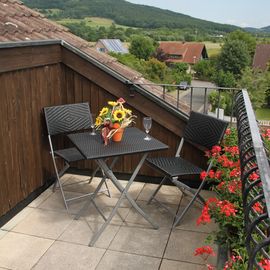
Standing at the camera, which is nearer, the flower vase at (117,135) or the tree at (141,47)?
the flower vase at (117,135)

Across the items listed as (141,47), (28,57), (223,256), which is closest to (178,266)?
(223,256)

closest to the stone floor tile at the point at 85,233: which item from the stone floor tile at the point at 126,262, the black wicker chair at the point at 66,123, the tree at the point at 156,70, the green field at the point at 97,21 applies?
the stone floor tile at the point at 126,262

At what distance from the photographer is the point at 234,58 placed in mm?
54344

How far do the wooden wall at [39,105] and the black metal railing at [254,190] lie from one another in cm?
154

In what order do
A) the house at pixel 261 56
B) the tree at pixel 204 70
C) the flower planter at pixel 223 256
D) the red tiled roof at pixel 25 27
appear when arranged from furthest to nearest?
the tree at pixel 204 70 < the house at pixel 261 56 < the red tiled roof at pixel 25 27 < the flower planter at pixel 223 256

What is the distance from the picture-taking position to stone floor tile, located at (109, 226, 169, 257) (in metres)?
2.89

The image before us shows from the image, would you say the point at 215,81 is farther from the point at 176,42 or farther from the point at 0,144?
the point at 0,144

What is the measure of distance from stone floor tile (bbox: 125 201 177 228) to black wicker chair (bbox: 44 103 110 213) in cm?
54

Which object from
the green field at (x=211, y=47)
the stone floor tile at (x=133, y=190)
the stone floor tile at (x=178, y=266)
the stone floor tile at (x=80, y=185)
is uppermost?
the stone floor tile at (x=178, y=266)

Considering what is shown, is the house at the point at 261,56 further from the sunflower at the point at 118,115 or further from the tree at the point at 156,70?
the sunflower at the point at 118,115

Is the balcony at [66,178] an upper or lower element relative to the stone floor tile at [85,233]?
upper

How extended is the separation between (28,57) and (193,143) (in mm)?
1897

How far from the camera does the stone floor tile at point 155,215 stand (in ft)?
11.0

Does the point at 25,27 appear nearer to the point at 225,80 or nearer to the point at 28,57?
the point at 28,57
